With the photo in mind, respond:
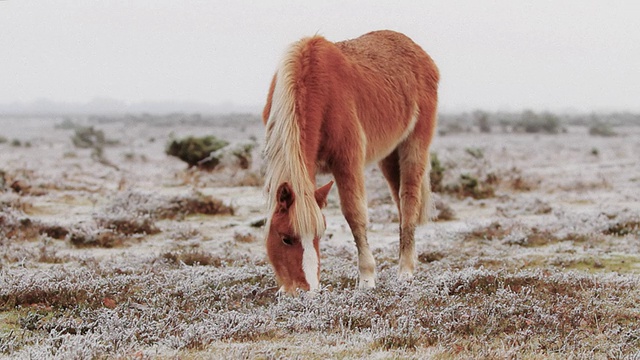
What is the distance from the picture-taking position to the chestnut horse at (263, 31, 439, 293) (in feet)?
18.5

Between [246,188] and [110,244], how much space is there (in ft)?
20.7

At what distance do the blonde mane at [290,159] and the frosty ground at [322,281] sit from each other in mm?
686

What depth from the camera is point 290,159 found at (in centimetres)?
572

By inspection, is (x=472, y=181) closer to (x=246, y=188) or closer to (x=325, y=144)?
(x=246, y=188)

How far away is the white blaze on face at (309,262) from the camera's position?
556 cm

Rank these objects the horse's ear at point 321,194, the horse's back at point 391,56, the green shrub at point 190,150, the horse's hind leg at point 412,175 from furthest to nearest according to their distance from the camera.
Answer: the green shrub at point 190,150 → the horse's hind leg at point 412,175 → the horse's back at point 391,56 → the horse's ear at point 321,194

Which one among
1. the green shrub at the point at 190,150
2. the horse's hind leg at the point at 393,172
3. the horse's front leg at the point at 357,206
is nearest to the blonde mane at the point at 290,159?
the horse's front leg at the point at 357,206

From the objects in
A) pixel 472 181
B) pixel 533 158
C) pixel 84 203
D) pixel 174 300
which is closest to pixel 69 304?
pixel 174 300

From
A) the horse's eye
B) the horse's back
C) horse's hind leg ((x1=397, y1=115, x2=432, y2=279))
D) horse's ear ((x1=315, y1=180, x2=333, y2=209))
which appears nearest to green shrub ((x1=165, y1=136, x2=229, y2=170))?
the horse's back

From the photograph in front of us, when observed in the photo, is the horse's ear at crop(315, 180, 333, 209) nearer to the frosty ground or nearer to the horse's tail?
the frosty ground

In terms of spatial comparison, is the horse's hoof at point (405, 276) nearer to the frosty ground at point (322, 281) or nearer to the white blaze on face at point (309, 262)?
the frosty ground at point (322, 281)

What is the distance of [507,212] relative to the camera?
13.2 meters

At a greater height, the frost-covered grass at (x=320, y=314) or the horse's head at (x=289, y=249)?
the horse's head at (x=289, y=249)

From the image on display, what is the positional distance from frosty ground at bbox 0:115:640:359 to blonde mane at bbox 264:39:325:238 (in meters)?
0.69
